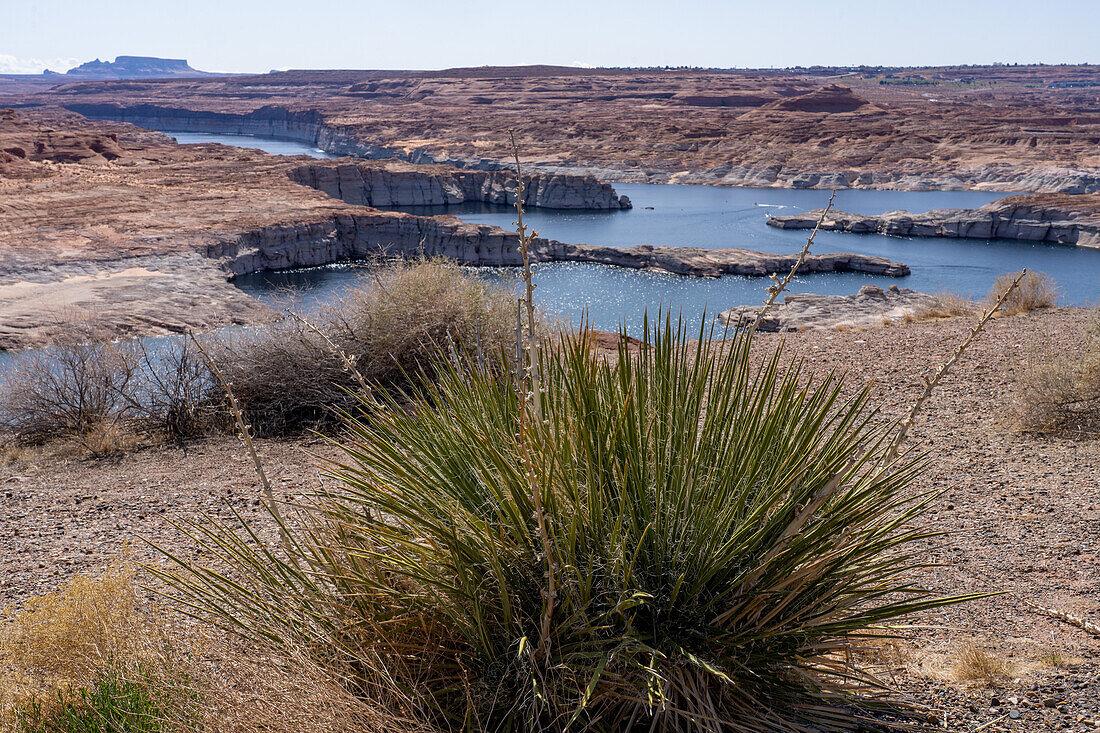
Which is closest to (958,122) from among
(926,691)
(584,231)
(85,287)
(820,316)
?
(584,231)

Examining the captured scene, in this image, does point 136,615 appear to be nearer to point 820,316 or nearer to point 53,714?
point 53,714

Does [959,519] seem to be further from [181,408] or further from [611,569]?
[181,408]

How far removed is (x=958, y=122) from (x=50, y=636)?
75.6 m

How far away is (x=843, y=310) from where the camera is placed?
18.7m

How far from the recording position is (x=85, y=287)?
2084cm

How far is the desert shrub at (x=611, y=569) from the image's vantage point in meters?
1.87

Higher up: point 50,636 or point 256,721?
point 256,721

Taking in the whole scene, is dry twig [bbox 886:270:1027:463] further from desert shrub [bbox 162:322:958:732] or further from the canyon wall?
the canyon wall

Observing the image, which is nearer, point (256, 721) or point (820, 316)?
point (256, 721)

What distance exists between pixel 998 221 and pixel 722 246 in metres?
14.8

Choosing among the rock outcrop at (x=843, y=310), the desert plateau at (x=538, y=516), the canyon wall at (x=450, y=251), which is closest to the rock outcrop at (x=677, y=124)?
the canyon wall at (x=450, y=251)

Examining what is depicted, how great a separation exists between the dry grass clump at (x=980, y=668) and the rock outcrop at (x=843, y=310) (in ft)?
44.8

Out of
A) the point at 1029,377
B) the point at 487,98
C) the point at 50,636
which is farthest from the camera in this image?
the point at 487,98

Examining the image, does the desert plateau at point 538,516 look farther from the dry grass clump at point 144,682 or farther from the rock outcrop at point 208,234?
the rock outcrop at point 208,234
